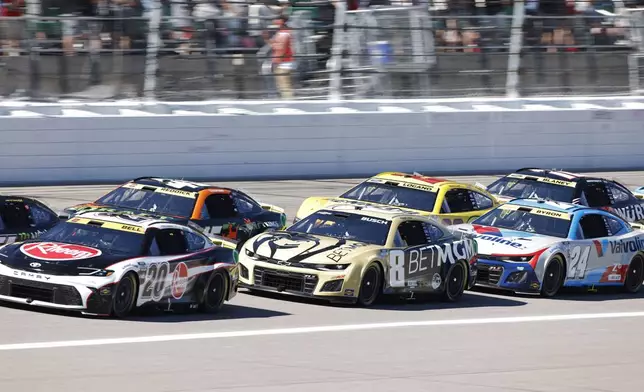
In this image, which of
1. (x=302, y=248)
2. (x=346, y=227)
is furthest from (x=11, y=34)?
(x=302, y=248)

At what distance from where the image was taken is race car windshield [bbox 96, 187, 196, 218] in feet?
53.1

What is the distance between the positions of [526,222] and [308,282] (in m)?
4.10

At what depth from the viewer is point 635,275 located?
55.6 feet

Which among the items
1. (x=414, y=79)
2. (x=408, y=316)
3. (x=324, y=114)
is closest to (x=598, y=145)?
(x=414, y=79)

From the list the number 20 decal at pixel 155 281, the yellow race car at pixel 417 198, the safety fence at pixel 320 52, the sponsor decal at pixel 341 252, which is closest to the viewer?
the number 20 decal at pixel 155 281

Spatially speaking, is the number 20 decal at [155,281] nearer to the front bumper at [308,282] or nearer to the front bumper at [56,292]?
the front bumper at [56,292]

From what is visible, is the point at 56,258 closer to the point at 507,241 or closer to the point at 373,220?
the point at 373,220

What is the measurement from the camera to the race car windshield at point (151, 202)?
16.2m

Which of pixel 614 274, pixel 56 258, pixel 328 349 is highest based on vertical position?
pixel 56 258

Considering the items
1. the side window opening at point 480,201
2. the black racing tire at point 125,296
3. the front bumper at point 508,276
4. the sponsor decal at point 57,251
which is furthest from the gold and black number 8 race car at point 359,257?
the side window opening at point 480,201

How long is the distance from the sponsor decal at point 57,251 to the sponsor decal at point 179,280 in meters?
0.87

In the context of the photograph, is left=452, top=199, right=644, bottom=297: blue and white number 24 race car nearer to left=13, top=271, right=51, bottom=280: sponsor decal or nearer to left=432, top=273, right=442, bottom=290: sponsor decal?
left=432, top=273, right=442, bottom=290: sponsor decal

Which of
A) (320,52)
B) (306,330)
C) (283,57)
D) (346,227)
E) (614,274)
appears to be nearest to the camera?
(306,330)

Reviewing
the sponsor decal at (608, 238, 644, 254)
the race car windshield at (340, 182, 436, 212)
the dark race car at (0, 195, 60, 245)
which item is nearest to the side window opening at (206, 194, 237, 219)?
the race car windshield at (340, 182, 436, 212)
